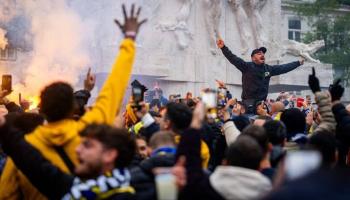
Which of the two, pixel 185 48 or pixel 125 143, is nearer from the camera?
pixel 125 143

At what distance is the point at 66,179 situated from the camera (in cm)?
355

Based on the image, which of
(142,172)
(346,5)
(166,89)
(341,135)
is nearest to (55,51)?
(166,89)

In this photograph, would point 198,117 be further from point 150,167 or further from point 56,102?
point 56,102

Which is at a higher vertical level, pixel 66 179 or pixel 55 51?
pixel 55 51

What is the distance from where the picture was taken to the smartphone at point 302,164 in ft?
6.03

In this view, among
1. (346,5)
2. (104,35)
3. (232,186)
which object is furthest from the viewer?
(346,5)

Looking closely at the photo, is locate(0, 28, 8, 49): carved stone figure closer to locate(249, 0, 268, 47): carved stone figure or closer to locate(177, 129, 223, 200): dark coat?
locate(249, 0, 268, 47): carved stone figure

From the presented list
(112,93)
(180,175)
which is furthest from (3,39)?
(180,175)

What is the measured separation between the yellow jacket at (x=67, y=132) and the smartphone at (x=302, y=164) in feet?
6.49

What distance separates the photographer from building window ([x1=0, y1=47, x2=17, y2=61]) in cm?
1842

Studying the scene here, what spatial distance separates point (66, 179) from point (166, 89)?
564 inches

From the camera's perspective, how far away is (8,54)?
1861 cm

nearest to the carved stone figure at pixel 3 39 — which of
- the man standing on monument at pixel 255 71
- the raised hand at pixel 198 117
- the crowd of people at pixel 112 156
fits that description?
the man standing on monument at pixel 255 71

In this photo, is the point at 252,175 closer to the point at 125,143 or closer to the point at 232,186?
the point at 232,186
